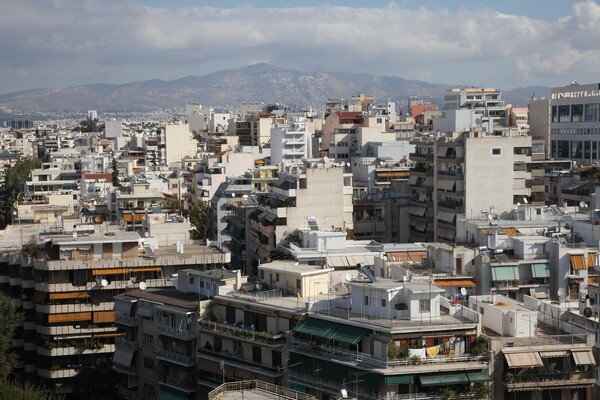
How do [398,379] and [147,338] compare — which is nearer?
[398,379]

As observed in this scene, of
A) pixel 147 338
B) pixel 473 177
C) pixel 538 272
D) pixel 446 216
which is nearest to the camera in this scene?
pixel 538 272

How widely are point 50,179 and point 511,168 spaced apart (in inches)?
1938

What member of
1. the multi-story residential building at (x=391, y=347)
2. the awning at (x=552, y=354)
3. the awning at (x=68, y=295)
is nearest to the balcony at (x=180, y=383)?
the multi-story residential building at (x=391, y=347)

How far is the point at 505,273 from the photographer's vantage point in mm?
35562

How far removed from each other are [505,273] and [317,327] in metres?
8.67

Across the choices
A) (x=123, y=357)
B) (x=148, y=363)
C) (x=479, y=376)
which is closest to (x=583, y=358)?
(x=479, y=376)

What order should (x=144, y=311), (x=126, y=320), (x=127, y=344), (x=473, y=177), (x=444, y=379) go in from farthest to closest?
(x=473, y=177), (x=127, y=344), (x=126, y=320), (x=144, y=311), (x=444, y=379)

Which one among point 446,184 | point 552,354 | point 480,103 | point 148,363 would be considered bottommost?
point 148,363

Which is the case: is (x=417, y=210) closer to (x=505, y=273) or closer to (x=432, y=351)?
(x=505, y=273)

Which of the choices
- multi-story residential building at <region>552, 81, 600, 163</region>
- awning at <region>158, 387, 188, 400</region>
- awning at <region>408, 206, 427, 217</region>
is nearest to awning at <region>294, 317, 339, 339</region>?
awning at <region>158, 387, 188, 400</region>

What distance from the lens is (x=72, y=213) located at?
69.3 metres

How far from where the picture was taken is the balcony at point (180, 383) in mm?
34625

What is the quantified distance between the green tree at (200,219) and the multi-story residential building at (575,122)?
25.4 meters

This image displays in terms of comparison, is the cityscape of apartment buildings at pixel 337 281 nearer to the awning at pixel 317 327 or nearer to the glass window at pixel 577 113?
the awning at pixel 317 327
